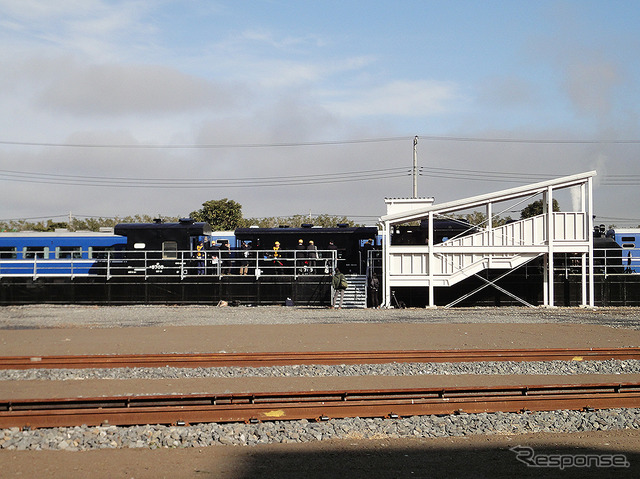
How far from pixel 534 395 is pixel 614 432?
62.7 inches

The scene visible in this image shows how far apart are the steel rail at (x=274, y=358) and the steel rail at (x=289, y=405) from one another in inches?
143

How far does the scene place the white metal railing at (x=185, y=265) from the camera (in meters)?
30.2

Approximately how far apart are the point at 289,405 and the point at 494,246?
798 inches

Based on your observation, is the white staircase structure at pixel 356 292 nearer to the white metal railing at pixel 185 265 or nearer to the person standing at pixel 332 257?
the person standing at pixel 332 257

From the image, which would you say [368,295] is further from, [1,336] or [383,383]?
[383,383]

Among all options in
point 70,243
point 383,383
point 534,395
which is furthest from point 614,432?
point 70,243

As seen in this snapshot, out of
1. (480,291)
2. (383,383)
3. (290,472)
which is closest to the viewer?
(290,472)

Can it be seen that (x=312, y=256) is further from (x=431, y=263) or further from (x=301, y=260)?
(x=431, y=263)

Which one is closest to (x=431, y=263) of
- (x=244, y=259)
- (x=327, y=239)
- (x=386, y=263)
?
(x=386, y=263)

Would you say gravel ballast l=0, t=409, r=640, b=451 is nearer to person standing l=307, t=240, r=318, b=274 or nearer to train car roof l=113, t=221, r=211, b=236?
person standing l=307, t=240, r=318, b=274

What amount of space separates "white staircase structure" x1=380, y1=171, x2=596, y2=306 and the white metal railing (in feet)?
10.6

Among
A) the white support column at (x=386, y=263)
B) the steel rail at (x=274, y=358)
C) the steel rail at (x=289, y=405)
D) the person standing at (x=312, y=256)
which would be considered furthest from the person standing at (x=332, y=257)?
the steel rail at (x=289, y=405)

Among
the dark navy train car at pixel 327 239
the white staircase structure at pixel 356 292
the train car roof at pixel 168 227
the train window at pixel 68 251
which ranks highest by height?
the train car roof at pixel 168 227

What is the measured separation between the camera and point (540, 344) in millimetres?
17438
